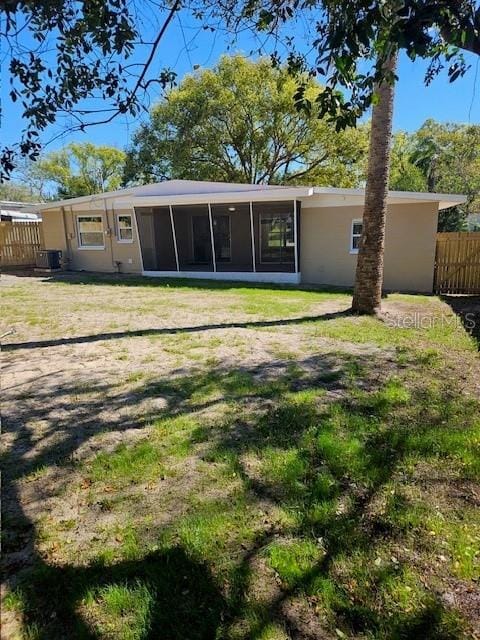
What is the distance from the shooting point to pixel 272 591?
200 cm

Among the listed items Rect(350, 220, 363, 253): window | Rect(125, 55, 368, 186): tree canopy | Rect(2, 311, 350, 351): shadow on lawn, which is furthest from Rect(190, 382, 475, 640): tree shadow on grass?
Rect(125, 55, 368, 186): tree canopy

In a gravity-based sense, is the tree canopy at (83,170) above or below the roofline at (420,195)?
above

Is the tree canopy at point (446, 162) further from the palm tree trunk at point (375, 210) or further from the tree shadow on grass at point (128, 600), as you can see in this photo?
the tree shadow on grass at point (128, 600)

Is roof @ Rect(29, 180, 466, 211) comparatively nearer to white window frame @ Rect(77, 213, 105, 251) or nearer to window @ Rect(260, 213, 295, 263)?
white window frame @ Rect(77, 213, 105, 251)

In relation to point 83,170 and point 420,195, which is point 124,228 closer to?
point 420,195

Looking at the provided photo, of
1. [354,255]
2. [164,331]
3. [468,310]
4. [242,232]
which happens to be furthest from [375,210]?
[242,232]

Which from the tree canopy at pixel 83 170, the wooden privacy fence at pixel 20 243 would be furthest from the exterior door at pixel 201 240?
the tree canopy at pixel 83 170

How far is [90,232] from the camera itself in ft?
56.8

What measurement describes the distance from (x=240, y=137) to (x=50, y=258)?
1317 centimetres

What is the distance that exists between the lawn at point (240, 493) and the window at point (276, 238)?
11028mm

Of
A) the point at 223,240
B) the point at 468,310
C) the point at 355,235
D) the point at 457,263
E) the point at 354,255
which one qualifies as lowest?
the point at 468,310

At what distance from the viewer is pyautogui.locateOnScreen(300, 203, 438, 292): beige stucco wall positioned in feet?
41.0

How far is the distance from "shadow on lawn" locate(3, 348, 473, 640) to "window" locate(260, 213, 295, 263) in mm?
12596

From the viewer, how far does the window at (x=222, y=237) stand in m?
18.8
